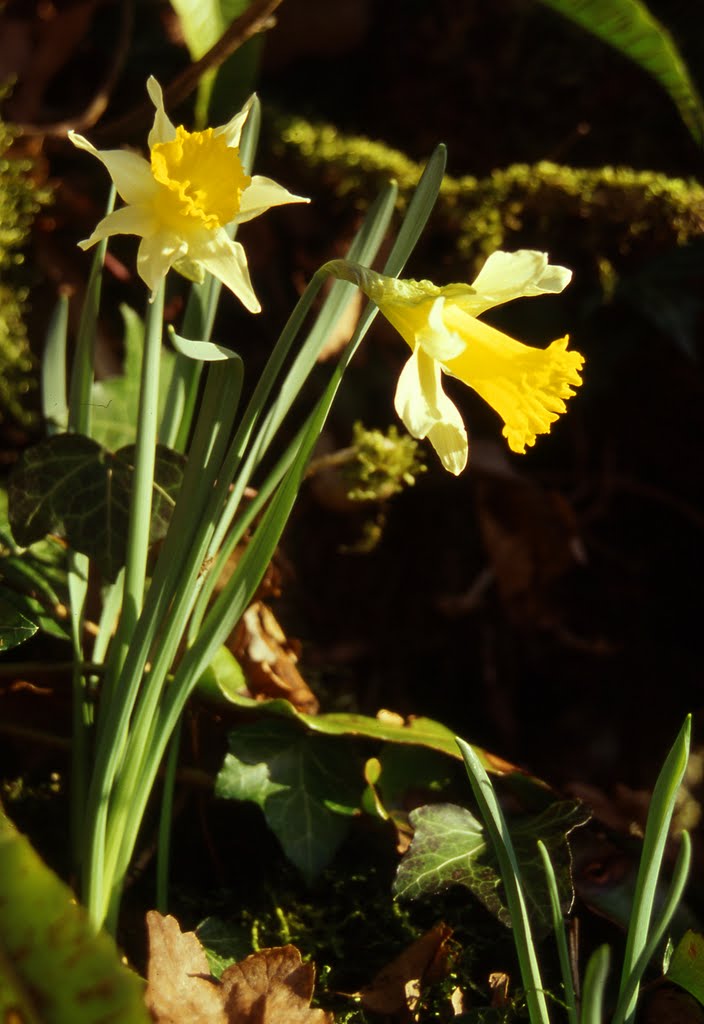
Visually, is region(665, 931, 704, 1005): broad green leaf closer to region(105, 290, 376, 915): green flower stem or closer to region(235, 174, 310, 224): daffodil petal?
region(105, 290, 376, 915): green flower stem

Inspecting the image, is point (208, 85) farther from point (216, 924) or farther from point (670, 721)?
point (670, 721)

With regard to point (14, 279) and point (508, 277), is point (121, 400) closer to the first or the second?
point (14, 279)

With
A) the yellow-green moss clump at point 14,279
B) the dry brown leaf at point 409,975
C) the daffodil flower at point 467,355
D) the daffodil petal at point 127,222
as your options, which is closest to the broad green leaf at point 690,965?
the dry brown leaf at point 409,975

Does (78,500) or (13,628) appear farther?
(78,500)

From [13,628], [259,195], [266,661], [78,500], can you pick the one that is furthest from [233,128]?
[266,661]

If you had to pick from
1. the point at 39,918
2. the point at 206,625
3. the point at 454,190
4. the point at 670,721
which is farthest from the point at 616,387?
the point at 39,918

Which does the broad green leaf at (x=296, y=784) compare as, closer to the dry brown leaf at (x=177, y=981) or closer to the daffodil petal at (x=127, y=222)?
the dry brown leaf at (x=177, y=981)

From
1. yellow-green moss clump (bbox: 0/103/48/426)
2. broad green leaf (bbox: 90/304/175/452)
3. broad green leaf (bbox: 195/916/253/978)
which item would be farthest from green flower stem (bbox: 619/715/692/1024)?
yellow-green moss clump (bbox: 0/103/48/426)
